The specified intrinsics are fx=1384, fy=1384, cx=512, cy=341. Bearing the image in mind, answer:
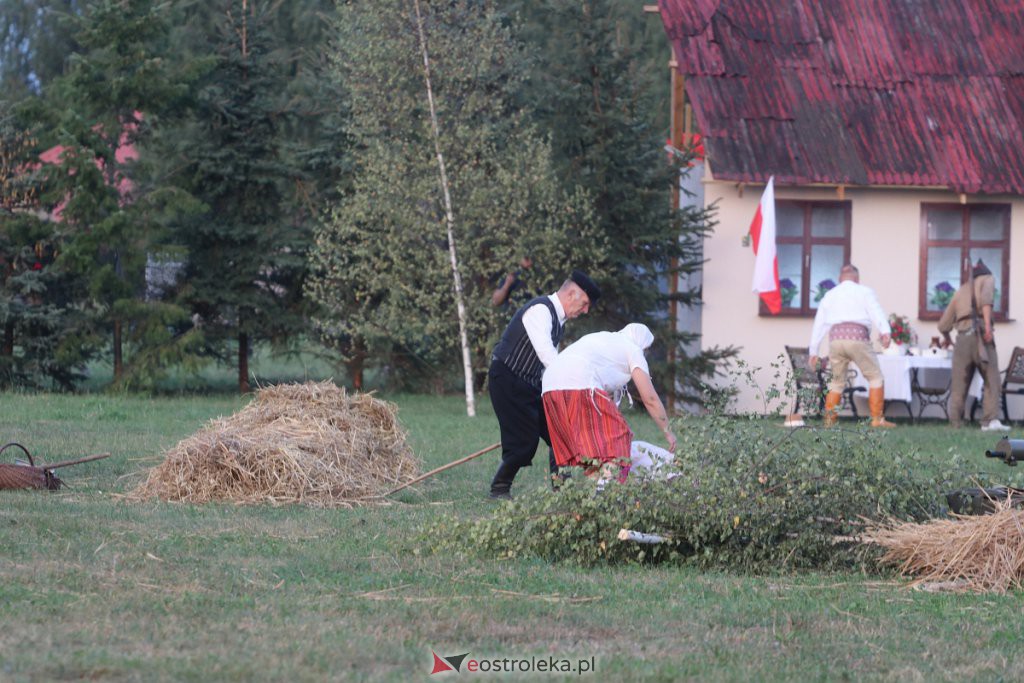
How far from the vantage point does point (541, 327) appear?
8.95 m

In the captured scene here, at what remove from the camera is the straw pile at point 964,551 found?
21.4 feet

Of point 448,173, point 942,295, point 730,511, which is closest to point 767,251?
point 942,295

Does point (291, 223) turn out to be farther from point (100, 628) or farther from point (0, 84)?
point (100, 628)

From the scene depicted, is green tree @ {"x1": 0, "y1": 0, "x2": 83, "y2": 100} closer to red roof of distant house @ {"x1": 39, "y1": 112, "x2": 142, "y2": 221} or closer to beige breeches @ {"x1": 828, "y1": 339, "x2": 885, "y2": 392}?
red roof of distant house @ {"x1": 39, "y1": 112, "x2": 142, "y2": 221}

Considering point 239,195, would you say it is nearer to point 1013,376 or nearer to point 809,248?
point 809,248

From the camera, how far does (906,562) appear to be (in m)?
6.76

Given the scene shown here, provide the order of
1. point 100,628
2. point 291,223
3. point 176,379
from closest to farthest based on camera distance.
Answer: point 100,628 < point 291,223 < point 176,379

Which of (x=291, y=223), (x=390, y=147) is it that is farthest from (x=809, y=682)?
(x=291, y=223)

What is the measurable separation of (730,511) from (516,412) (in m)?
2.54

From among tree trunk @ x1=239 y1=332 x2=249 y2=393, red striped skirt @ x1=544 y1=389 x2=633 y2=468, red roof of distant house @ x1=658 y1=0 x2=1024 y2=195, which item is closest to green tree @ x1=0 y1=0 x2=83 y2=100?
tree trunk @ x1=239 y1=332 x2=249 y2=393

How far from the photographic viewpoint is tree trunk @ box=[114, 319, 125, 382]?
19.0 meters

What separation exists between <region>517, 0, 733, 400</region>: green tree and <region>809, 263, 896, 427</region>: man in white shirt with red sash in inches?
69.6

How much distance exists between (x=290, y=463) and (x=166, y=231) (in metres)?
10.4

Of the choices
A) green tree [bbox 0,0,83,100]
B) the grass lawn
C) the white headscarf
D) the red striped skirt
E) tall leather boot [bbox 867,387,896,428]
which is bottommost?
the grass lawn
